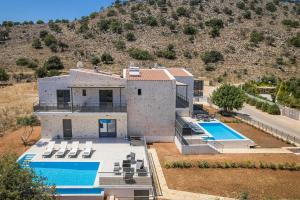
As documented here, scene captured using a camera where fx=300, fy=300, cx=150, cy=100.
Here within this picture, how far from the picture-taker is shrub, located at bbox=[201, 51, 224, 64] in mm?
75688

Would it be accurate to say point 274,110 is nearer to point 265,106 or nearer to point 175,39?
point 265,106

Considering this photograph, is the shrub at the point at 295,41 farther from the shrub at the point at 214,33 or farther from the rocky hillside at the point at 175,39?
the shrub at the point at 214,33

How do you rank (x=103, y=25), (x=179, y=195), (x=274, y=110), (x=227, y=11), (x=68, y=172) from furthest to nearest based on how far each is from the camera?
(x=227, y=11), (x=103, y=25), (x=274, y=110), (x=68, y=172), (x=179, y=195)

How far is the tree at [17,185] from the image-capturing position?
10127 mm

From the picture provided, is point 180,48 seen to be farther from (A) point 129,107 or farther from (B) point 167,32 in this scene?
(A) point 129,107

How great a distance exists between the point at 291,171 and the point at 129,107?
12.6 metres

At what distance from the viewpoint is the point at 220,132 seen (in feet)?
90.0

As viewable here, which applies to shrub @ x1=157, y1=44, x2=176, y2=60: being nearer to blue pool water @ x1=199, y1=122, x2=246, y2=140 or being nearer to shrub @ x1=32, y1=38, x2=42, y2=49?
shrub @ x1=32, y1=38, x2=42, y2=49

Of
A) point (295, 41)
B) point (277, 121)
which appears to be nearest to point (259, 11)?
point (295, 41)

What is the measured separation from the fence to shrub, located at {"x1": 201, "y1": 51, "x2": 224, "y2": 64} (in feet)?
138

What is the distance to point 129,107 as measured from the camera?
24234mm

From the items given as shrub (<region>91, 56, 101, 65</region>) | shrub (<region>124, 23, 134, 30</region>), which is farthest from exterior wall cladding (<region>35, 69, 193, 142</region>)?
shrub (<region>124, 23, 134, 30</region>)

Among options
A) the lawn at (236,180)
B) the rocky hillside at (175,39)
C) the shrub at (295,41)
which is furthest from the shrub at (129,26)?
the lawn at (236,180)

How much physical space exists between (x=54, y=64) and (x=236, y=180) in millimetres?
55984
